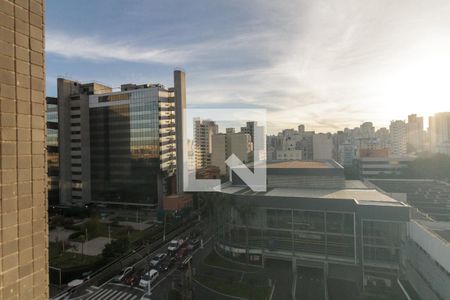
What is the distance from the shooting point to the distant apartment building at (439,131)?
7950 cm

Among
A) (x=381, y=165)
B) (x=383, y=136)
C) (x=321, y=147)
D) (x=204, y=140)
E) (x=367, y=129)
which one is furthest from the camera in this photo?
(x=367, y=129)

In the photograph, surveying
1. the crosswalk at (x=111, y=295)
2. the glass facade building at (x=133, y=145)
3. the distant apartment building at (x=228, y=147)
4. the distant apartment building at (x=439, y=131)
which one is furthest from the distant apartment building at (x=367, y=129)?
the crosswalk at (x=111, y=295)

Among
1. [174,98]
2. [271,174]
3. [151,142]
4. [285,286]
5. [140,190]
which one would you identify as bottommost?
[285,286]

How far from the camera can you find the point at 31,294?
10.5 ft

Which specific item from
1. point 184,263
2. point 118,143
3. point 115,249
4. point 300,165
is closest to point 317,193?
point 300,165

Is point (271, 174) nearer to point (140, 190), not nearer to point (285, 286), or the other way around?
point (285, 286)

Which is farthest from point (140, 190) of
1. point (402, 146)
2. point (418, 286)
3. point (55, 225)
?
point (402, 146)

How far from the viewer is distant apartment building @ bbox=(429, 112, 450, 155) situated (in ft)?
261

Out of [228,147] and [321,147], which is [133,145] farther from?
[321,147]

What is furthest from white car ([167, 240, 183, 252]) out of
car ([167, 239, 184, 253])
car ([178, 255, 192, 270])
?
car ([178, 255, 192, 270])

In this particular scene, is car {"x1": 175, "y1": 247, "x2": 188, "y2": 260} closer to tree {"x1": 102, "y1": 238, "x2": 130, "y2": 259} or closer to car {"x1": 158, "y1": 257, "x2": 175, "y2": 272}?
car {"x1": 158, "y1": 257, "x2": 175, "y2": 272}

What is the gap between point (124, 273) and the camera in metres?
20.5

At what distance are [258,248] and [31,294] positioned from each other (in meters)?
20.7

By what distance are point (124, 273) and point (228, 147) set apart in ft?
148
